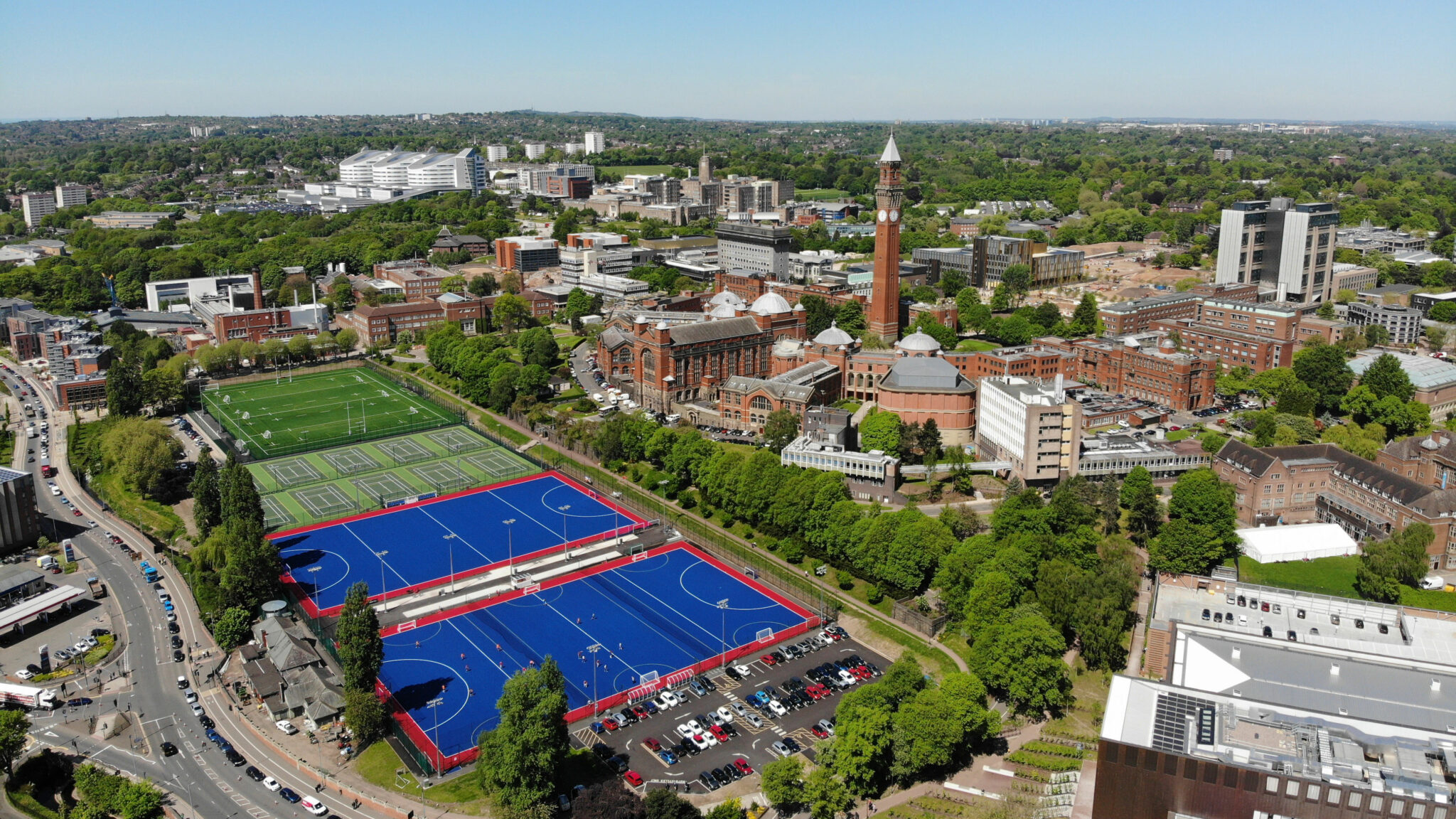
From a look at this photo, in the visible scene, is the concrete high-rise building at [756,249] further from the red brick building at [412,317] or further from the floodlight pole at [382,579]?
the floodlight pole at [382,579]

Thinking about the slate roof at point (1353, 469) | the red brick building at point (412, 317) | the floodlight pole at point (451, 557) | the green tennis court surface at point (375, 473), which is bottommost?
the floodlight pole at point (451, 557)

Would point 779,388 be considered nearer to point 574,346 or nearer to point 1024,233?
point 574,346

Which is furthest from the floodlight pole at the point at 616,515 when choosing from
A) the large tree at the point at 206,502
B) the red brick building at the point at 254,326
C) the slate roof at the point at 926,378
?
the red brick building at the point at 254,326

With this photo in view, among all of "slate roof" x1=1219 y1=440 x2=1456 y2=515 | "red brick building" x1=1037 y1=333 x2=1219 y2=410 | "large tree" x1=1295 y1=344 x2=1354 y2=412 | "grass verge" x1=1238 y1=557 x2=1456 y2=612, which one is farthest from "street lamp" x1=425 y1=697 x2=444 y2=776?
"large tree" x1=1295 y1=344 x2=1354 y2=412

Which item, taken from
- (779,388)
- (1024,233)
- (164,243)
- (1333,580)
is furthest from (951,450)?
(164,243)

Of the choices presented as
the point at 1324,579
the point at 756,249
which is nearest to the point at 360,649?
the point at 1324,579
